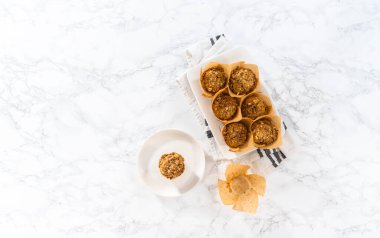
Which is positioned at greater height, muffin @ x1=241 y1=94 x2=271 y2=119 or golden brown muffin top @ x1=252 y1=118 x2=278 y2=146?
muffin @ x1=241 y1=94 x2=271 y2=119

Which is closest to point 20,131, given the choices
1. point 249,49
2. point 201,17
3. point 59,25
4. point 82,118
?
point 82,118

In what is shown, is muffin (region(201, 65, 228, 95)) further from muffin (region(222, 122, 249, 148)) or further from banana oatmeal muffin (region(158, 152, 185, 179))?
banana oatmeal muffin (region(158, 152, 185, 179))

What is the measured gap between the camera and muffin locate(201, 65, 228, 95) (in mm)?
1511

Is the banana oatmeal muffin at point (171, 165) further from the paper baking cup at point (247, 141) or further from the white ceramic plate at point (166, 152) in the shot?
the paper baking cup at point (247, 141)

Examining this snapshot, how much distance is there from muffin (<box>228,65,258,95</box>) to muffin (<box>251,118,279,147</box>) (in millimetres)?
138

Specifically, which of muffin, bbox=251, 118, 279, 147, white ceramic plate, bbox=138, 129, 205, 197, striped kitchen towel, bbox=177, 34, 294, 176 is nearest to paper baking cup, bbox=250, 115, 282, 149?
muffin, bbox=251, 118, 279, 147

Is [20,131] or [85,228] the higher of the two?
[20,131]

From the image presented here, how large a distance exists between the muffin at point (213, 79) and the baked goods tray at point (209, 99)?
3cm

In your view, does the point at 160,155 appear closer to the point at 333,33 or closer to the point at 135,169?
the point at 135,169

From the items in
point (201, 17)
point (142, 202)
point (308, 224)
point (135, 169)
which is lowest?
point (308, 224)

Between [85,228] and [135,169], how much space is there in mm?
338

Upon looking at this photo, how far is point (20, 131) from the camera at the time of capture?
1.72 meters

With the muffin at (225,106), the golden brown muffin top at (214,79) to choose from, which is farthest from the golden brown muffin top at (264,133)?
the golden brown muffin top at (214,79)

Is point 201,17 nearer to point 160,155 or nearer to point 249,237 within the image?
point 160,155
